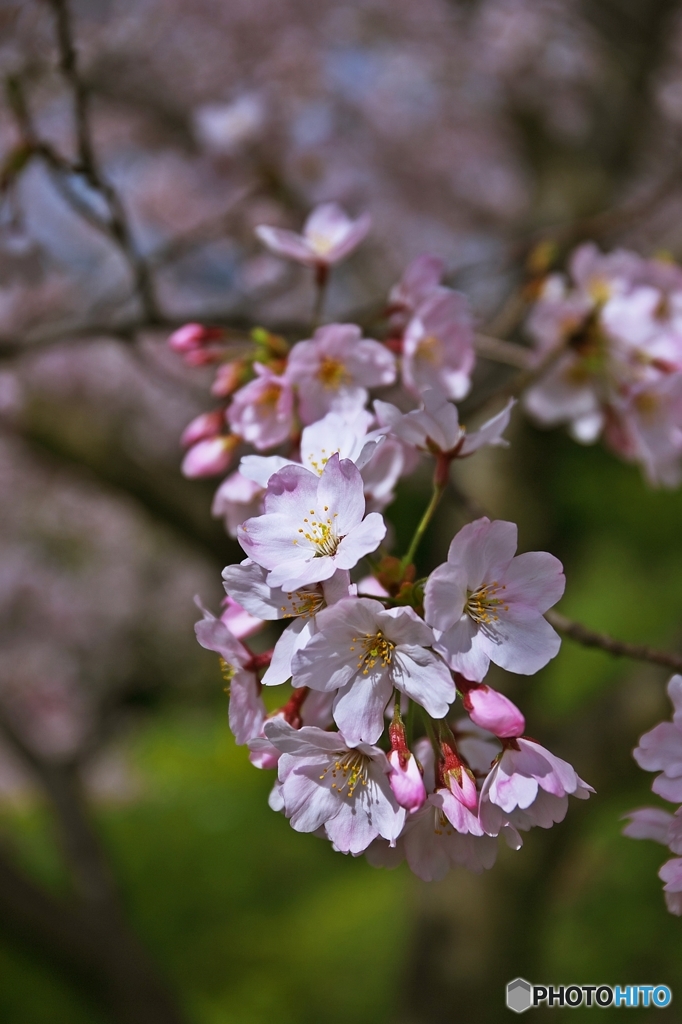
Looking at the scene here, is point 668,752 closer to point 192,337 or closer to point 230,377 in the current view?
point 230,377

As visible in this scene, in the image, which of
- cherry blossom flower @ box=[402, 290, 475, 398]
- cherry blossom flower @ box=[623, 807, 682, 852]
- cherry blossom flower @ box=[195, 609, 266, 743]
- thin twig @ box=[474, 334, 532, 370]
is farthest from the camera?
thin twig @ box=[474, 334, 532, 370]

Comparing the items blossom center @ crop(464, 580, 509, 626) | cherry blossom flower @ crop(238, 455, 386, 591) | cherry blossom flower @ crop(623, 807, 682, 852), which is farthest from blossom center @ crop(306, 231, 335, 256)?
cherry blossom flower @ crop(623, 807, 682, 852)

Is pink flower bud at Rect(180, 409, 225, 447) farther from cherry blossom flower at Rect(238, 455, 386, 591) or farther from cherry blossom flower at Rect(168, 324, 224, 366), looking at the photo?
cherry blossom flower at Rect(238, 455, 386, 591)

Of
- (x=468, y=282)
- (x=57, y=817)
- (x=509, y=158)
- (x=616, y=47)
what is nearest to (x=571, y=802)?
(x=468, y=282)

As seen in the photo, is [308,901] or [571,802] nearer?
[571,802]

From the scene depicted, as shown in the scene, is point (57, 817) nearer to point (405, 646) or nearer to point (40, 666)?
point (405, 646)

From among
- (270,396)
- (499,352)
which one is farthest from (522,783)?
(499,352)

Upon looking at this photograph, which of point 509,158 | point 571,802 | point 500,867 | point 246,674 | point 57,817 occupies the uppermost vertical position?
point 246,674
